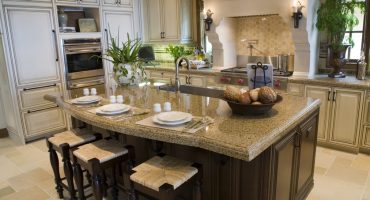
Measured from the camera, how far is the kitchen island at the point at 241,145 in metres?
1.67

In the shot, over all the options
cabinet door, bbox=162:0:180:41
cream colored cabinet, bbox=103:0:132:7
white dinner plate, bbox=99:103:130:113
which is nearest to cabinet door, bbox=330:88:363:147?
white dinner plate, bbox=99:103:130:113

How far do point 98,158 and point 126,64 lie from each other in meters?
1.35

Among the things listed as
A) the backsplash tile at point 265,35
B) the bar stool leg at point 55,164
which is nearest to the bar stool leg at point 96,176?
the bar stool leg at point 55,164

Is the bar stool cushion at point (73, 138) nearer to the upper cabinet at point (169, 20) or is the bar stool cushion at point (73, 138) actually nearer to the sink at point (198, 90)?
the sink at point (198, 90)

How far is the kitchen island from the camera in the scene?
1.67 m

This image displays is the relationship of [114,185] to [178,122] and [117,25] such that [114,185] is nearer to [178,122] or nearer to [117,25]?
[178,122]

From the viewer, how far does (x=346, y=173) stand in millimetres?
3135

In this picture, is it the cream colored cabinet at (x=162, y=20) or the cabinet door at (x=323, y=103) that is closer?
the cabinet door at (x=323, y=103)

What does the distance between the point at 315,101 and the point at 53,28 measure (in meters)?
3.82

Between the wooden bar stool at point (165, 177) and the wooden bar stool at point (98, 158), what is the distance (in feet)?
1.13

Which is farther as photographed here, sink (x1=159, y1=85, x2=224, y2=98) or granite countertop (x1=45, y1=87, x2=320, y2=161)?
sink (x1=159, y1=85, x2=224, y2=98)

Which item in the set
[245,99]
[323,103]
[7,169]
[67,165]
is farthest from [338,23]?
[7,169]

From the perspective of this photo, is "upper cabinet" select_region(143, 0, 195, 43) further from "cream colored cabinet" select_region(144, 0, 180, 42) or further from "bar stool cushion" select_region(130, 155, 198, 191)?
"bar stool cushion" select_region(130, 155, 198, 191)

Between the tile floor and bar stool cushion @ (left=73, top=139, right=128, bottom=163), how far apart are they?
0.98 metres
